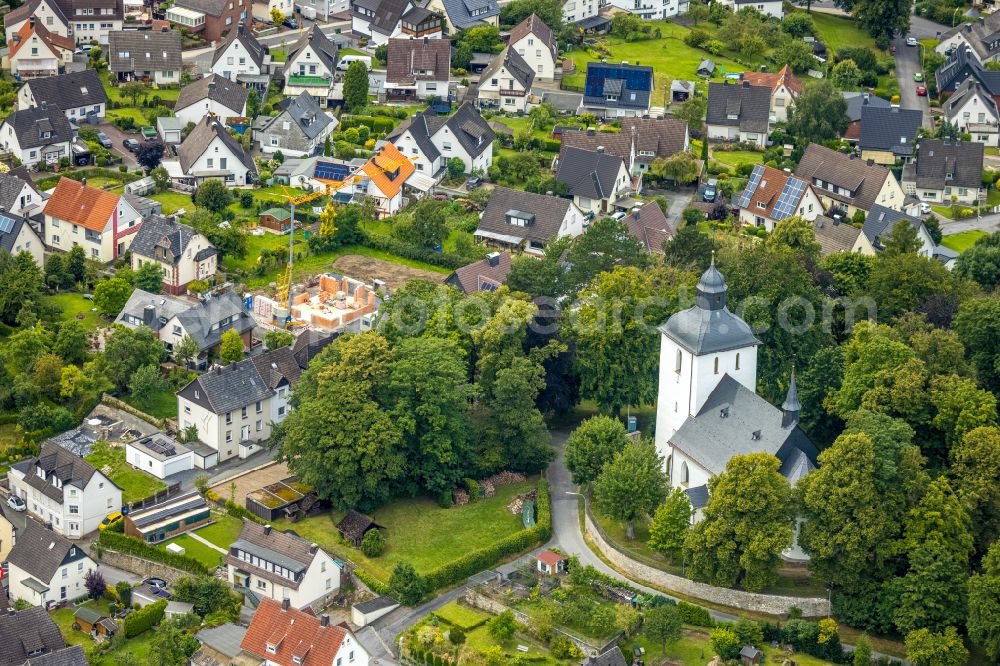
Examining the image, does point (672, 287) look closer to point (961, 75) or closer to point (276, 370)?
point (276, 370)

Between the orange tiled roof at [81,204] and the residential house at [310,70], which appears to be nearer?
the orange tiled roof at [81,204]

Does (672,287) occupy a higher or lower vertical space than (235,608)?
higher

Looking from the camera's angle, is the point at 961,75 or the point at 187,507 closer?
the point at 187,507

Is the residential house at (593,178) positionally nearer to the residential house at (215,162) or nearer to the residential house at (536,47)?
the residential house at (215,162)

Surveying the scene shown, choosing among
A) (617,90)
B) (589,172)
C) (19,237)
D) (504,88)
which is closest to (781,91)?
(617,90)

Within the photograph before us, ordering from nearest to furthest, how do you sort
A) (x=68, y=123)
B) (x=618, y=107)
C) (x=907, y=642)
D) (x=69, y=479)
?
(x=907, y=642) → (x=69, y=479) → (x=68, y=123) → (x=618, y=107)

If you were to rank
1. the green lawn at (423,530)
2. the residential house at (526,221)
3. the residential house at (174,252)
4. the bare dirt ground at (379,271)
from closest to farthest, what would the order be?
the green lawn at (423,530) → the residential house at (174,252) → the bare dirt ground at (379,271) → the residential house at (526,221)

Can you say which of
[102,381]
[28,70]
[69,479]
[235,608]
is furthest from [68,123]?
[235,608]

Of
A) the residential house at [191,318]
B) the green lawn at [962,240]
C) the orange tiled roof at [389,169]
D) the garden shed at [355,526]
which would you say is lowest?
the garden shed at [355,526]

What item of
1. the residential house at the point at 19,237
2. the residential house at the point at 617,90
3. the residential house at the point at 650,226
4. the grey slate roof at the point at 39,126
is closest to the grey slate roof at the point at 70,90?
the grey slate roof at the point at 39,126
